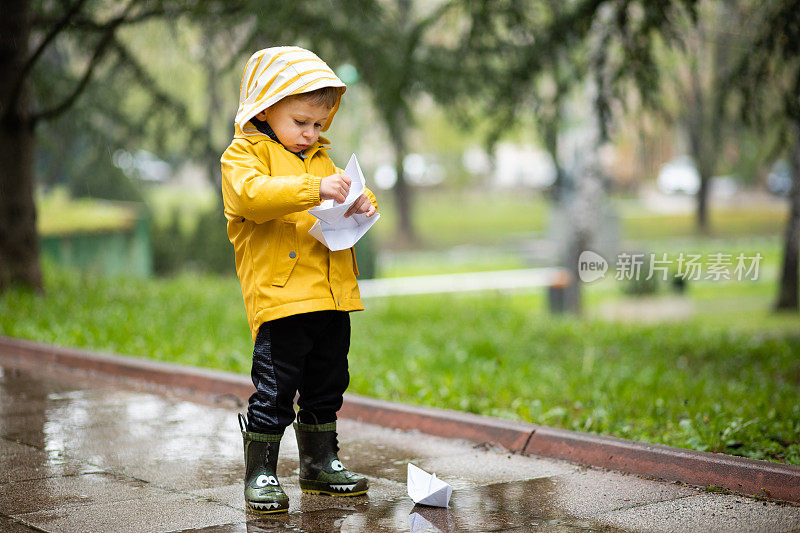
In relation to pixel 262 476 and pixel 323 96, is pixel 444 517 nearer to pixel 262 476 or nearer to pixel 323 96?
pixel 262 476

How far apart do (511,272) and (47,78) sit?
1358 cm

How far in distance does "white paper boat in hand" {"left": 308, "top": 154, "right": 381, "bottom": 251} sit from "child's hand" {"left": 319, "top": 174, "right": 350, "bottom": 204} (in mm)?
40

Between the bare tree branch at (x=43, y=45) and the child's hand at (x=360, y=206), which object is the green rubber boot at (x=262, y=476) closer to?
the child's hand at (x=360, y=206)

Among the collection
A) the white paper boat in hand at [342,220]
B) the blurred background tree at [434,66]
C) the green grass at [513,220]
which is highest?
the blurred background tree at [434,66]

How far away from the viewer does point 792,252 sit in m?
16.8

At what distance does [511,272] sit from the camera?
83.2ft

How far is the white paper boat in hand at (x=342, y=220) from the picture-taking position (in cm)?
385

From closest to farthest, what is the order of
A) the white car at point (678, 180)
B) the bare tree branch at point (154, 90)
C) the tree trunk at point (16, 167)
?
the tree trunk at point (16, 167) < the bare tree branch at point (154, 90) < the white car at point (678, 180)

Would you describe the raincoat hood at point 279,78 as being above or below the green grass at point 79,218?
above

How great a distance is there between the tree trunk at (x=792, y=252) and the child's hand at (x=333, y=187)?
13.8 m

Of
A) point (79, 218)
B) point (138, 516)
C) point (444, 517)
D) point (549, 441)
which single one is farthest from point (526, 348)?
point (79, 218)

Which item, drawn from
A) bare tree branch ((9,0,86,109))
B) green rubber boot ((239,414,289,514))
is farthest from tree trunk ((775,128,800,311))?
green rubber boot ((239,414,289,514))

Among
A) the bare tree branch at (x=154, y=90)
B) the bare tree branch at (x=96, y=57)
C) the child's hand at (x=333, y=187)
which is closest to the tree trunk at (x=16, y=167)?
the bare tree branch at (x=96, y=57)

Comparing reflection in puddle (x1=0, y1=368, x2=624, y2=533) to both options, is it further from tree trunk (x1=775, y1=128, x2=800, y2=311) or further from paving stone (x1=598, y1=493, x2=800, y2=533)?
tree trunk (x1=775, y1=128, x2=800, y2=311)
